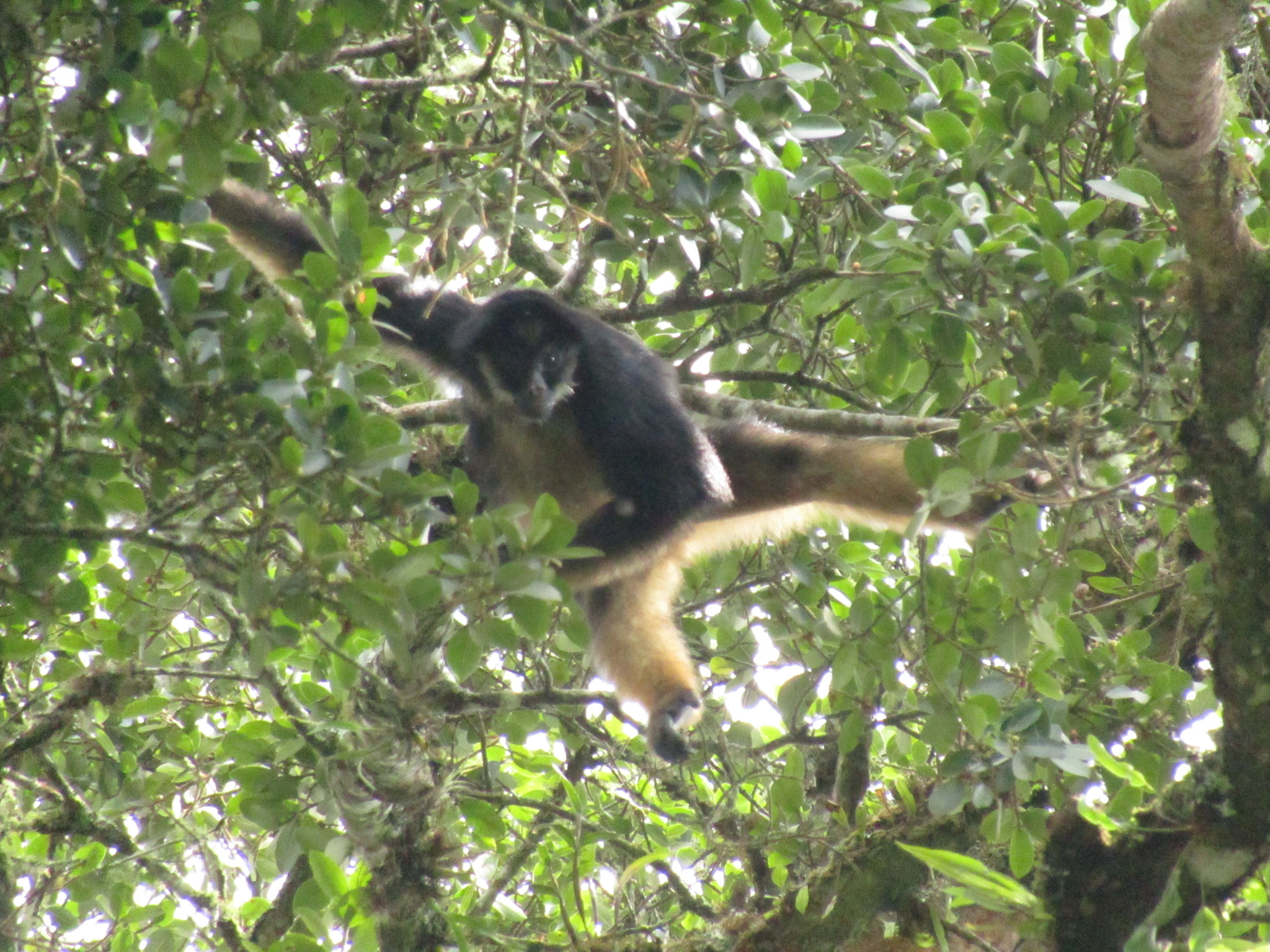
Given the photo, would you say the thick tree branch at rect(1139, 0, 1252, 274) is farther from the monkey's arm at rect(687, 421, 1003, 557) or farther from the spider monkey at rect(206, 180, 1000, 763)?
the monkey's arm at rect(687, 421, 1003, 557)

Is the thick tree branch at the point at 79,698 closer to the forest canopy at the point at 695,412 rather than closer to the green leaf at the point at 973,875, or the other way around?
the forest canopy at the point at 695,412

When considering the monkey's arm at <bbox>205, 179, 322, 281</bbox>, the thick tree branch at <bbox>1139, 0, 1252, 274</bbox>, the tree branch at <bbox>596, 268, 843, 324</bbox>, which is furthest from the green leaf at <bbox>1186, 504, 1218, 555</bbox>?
the monkey's arm at <bbox>205, 179, 322, 281</bbox>

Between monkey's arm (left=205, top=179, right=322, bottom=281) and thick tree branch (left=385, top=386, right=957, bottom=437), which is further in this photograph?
monkey's arm (left=205, top=179, right=322, bottom=281)

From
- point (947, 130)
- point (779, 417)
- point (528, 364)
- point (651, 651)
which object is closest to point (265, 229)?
point (528, 364)

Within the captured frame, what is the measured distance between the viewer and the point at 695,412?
4.39m

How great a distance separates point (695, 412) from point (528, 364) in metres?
0.69

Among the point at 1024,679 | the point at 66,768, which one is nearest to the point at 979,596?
the point at 1024,679

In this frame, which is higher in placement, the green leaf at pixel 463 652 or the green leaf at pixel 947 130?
the green leaf at pixel 947 130

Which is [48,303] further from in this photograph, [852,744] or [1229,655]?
[1229,655]

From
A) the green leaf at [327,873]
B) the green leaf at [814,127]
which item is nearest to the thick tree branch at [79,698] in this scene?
the green leaf at [327,873]

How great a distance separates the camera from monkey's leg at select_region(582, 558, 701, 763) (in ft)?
13.0

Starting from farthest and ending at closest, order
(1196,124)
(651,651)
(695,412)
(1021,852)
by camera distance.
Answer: (695,412) → (651,651) → (1021,852) → (1196,124)

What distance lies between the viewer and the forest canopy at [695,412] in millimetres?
2250

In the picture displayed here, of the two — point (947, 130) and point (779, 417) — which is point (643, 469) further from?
point (947, 130)
